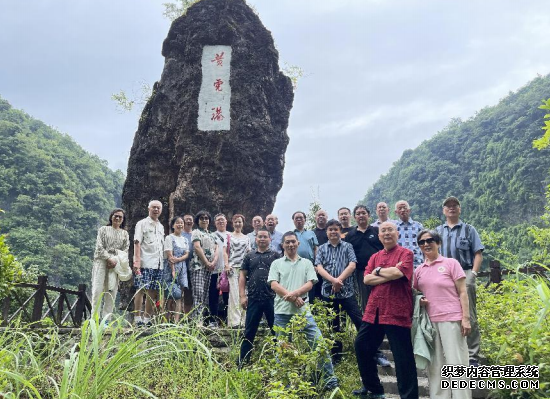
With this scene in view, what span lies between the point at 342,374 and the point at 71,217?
89.2 ft

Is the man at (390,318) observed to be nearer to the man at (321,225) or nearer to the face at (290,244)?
the face at (290,244)

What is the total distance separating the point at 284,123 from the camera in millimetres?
8719

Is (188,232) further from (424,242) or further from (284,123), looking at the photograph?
(284,123)

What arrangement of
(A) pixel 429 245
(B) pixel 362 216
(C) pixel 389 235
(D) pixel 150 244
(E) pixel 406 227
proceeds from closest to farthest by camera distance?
(A) pixel 429 245 → (C) pixel 389 235 → (B) pixel 362 216 → (E) pixel 406 227 → (D) pixel 150 244

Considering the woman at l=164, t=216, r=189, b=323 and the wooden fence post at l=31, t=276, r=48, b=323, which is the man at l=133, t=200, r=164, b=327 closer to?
the woman at l=164, t=216, r=189, b=323

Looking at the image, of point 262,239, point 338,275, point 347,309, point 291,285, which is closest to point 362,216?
point 338,275

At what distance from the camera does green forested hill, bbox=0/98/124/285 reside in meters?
23.9

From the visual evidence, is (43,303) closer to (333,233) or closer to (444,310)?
(333,233)

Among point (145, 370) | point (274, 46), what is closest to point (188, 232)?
point (145, 370)

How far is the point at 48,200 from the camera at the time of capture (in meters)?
26.3

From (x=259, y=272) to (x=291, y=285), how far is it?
1.32ft

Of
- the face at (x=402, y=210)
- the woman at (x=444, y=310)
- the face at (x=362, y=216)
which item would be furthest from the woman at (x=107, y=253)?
the woman at (x=444, y=310)

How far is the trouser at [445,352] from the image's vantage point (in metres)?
3.02

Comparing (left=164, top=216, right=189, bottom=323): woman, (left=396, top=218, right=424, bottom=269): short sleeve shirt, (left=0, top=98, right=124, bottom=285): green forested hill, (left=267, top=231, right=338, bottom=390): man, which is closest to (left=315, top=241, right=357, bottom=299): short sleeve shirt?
(left=267, top=231, right=338, bottom=390): man
